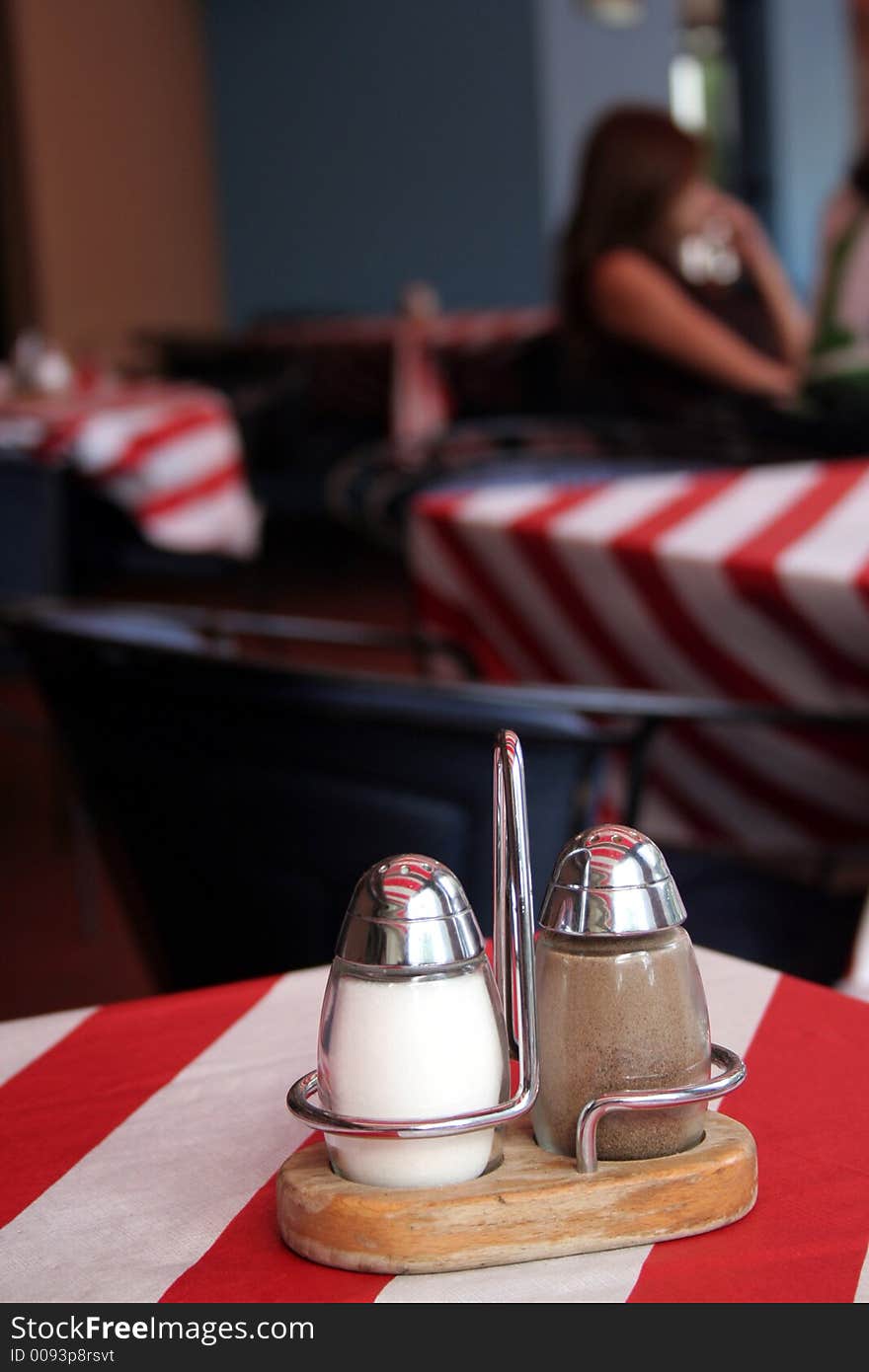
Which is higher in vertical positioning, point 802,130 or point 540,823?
point 802,130

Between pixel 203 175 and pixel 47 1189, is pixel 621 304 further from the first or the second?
pixel 203 175

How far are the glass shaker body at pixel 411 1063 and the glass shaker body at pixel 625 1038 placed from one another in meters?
0.03

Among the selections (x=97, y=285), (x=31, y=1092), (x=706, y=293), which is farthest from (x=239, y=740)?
(x=97, y=285)

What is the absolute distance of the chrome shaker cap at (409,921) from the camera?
0.49 m

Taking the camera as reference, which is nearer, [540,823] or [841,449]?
[540,823]

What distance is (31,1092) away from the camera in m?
0.65

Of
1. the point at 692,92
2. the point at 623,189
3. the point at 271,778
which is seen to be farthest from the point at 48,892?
the point at 692,92

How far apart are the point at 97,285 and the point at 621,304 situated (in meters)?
5.77

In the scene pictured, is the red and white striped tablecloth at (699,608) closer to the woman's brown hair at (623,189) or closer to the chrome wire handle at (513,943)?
the chrome wire handle at (513,943)

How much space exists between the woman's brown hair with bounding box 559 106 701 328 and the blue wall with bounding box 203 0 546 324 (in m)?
4.76

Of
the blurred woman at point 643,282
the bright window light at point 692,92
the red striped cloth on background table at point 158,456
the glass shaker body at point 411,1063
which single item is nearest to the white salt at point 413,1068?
the glass shaker body at point 411,1063

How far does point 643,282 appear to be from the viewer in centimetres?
343

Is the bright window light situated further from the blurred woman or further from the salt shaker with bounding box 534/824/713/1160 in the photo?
the salt shaker with bounding box 534/824/713/1160

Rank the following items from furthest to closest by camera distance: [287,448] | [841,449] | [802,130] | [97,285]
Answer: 1. [802,130]
2. [97,285]
3. [287,448]
4. [841,449]
